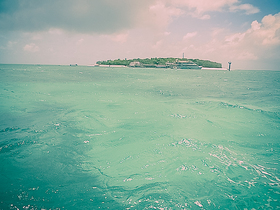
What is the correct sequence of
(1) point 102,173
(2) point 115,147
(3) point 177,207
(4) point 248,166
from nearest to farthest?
(3) point 177,207
(1) point 102,173
(4) point 248,166
(2) point 115,147

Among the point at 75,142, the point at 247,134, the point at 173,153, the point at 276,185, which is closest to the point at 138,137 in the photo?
the point at 173,153

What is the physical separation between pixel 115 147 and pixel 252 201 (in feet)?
18.5

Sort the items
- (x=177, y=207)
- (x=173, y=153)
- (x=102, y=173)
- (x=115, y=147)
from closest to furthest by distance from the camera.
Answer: (x=177, y=207) → (x=102, y=173) → (x=173, y=153) → (x=115, y=147)

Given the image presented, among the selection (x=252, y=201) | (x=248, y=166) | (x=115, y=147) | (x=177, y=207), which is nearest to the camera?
(x=177, y=207)

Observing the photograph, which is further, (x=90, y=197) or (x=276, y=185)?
(x=276, y=185)

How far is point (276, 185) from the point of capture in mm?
5277

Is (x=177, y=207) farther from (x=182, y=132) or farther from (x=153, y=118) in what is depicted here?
(x=153, y=118)

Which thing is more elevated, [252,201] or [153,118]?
[153,118]

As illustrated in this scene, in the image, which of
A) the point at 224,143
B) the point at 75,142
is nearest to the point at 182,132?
the point at 224,143

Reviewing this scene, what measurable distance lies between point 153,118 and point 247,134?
6260 millimetres

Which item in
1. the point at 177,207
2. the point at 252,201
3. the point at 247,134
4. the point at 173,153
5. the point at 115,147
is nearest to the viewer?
the point at 177,207

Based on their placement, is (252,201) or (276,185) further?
(276,185)

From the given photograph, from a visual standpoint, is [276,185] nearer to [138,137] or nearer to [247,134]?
[247,134]

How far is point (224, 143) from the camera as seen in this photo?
833 centimetres
